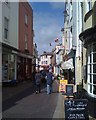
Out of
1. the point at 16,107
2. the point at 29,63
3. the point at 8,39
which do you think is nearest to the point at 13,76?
the point at 8,39

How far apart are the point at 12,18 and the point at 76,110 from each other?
2538 centimetres

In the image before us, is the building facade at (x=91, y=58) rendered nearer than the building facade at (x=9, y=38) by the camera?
Yes

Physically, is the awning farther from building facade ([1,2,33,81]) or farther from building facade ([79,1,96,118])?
building facade ([1,2,33,81])

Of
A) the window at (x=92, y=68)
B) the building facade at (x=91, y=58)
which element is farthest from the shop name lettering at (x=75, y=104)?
the window at (x=92, y=68)

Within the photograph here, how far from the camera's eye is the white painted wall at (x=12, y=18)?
3078 cm

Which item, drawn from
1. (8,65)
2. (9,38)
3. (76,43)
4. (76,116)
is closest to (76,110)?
(76,116)

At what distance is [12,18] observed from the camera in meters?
33.5

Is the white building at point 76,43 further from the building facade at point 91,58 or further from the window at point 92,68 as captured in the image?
the window at point 92,68

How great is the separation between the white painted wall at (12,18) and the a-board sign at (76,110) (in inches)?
841

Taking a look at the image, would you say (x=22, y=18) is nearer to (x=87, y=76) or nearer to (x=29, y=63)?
(x=29, y=63)

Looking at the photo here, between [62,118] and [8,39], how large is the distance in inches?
783

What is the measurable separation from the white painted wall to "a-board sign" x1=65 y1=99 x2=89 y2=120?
21369mm

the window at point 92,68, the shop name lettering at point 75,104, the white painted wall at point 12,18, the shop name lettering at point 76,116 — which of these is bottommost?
the shop name lettering at point 76,116

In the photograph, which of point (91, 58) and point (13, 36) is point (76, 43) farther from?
point (91, 58)
